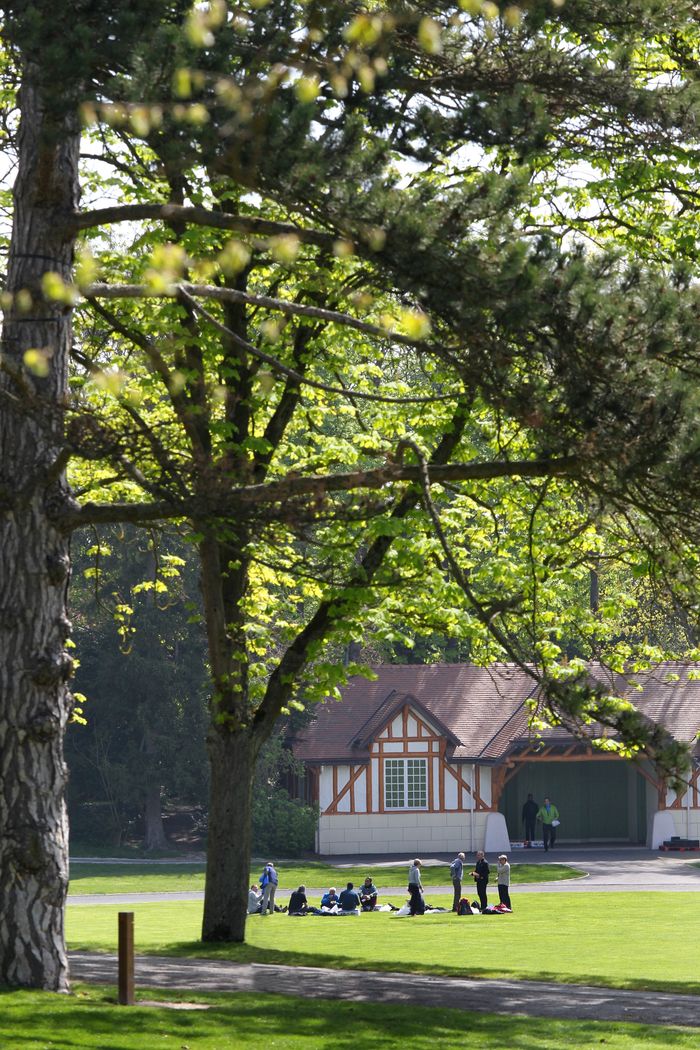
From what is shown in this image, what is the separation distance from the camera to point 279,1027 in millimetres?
12891

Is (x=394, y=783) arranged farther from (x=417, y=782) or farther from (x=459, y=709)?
(x=459, y=709)

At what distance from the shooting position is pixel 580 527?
19.5m

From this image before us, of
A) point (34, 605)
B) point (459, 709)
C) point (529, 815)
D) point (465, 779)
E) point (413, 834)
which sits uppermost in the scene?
point (459, 709)

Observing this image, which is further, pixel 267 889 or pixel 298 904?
pixel 267 889

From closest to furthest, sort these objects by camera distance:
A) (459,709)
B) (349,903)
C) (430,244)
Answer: (430,244) < (349,903) < (459,709)

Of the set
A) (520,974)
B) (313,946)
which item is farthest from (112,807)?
(520,974)

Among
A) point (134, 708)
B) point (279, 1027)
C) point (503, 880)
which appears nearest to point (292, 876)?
point (503, 880)

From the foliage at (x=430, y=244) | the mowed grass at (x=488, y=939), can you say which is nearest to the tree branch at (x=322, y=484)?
the foliage at (x=430, y=244)

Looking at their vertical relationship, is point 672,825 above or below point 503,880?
above

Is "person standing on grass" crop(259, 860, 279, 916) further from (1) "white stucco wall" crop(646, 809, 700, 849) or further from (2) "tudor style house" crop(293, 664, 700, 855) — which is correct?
(1) "white stucco wall" crop(646, 809, 700, 849)

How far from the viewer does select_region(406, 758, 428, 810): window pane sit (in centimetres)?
4834

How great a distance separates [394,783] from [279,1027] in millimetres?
35904

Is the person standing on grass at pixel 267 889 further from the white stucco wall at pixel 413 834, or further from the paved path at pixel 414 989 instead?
the white stucco wall at pixel 413 834

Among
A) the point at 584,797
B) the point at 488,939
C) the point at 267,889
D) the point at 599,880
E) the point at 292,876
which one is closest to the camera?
the point at 488,939
